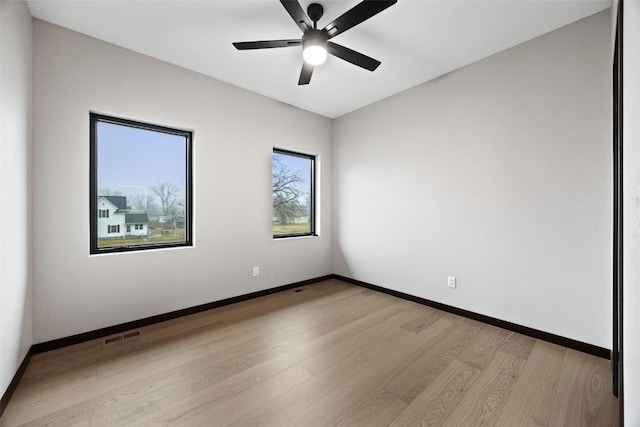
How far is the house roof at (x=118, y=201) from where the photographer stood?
258 cm

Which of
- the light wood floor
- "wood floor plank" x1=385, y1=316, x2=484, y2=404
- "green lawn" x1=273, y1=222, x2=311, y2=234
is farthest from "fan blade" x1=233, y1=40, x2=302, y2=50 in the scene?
"wood floor plank" x1=385, y1=316, x2=484, y2=404

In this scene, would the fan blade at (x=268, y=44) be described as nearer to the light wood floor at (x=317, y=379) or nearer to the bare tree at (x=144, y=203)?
the bare tree at (x=144, y=203)

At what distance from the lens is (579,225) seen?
2.19 metres

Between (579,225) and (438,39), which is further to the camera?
(438,39)

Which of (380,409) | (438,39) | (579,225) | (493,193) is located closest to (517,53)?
(438,39)

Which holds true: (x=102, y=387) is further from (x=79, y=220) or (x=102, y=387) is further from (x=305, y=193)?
(x=305, y=193)

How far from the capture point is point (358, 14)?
1797mm

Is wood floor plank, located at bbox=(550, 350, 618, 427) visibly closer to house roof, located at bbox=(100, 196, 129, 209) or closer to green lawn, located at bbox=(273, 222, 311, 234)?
green lawn, located at bbox=(273, 222, 311, 234)

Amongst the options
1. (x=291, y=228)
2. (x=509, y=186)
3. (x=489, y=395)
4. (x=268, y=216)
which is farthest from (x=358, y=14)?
(x=291, y=228)

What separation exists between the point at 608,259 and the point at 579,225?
0.98ft

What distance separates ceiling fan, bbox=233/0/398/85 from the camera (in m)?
1.74

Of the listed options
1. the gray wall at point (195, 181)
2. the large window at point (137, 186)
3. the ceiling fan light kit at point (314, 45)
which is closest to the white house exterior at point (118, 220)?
the large window at point (137, 186)

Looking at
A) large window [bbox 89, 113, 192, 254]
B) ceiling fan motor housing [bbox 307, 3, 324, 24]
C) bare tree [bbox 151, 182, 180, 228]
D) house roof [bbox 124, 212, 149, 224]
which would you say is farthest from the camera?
bare tree [bbox 151, 182, 180, 228]

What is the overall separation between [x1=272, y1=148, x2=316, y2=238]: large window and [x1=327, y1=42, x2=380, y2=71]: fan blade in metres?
1.81
